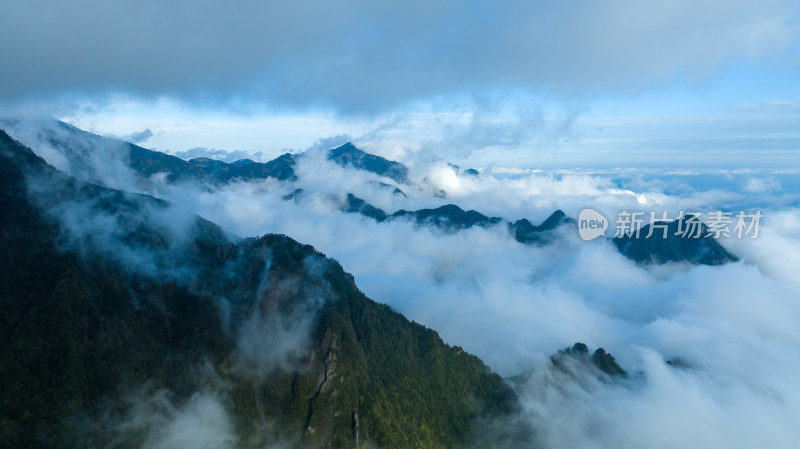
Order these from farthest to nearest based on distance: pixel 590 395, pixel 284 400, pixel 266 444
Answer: pixel 590 395 → pixel 284 400 → pixel 266 444

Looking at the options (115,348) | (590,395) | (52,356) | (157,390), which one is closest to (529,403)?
(590,395)

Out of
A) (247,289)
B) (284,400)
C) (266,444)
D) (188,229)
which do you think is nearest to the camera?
(266,444)

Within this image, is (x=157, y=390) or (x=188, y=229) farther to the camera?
(x=188, y=229)

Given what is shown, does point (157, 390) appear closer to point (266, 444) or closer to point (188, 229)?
point (266, 444)

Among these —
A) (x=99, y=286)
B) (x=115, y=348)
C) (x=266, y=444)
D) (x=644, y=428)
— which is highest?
(x=99, y=286)

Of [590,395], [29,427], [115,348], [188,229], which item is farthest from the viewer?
[590,395]

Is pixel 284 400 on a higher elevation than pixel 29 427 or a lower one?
lower

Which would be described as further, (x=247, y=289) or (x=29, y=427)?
(x=247, y=289)

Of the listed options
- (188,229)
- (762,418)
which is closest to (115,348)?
(188,229)

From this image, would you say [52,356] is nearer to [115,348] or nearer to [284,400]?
[115,348]
